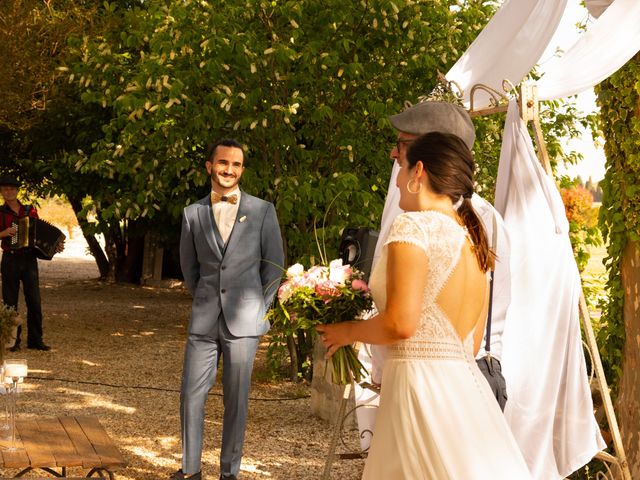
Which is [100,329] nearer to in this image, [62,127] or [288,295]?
[62,127]

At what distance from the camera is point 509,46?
238 inches

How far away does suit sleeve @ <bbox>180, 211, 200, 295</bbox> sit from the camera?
6227 mm

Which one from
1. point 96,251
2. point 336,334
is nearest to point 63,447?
point 336,334

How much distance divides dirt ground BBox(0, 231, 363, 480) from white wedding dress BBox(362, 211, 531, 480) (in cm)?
351

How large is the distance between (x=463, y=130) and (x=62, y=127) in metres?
12.3

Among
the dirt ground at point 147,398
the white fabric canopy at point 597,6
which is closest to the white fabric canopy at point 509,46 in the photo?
the white fabric canopy at point 597,6

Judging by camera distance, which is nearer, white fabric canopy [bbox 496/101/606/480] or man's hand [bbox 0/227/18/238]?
white fabric canopy [bbox 496/101/606/480]

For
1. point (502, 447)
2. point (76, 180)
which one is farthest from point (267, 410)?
point (76, 180)

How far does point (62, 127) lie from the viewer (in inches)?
615

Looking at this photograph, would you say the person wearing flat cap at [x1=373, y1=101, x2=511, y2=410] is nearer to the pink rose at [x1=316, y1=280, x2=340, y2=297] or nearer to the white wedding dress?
the pink rose at [x1=316, y1=280, x2=340, y2=297]

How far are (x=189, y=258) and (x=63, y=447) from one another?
1532 mm

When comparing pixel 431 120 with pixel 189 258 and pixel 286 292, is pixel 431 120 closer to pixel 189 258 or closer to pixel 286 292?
pixel 286 292

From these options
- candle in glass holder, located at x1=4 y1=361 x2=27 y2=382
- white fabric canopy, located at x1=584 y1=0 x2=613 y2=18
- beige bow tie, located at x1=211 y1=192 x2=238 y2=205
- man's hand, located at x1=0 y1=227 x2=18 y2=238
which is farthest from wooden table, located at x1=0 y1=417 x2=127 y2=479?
man's hand, located at x1=0 y1=227 x2=18 y2=238

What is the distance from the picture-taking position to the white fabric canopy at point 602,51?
528 centimetres
